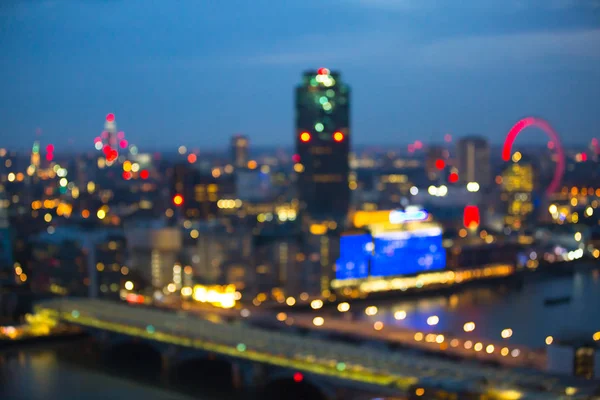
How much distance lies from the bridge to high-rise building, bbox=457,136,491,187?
43.5 ft

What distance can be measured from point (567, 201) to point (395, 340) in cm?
1095

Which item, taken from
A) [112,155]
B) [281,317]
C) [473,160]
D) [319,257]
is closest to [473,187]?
[473,160]

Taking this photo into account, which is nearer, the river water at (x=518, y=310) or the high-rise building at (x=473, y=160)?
→ the river water at (x=518, y=310)

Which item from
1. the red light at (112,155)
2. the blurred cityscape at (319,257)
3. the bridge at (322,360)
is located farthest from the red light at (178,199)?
the bridge at (322,360)

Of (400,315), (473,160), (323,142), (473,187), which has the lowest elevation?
(400,315)

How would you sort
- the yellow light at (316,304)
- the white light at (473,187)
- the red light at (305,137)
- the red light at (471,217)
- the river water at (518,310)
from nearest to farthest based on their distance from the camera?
the river water at (518,310)
the yellow light at (316,304)
the red light at (471,217)
the red light at (305,137)
the white light at (473,187)

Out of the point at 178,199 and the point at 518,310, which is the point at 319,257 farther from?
the point at 178,199

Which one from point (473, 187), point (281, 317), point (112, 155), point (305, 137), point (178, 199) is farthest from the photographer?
point (473, 187)

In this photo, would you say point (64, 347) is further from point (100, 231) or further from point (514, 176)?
point (514, 176)

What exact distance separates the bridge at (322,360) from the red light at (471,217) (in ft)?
23.8

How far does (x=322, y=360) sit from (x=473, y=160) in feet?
50.6

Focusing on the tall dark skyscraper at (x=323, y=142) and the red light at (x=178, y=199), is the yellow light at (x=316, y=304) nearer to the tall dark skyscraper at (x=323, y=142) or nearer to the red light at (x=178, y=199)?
the tall dark skyscraper at (x=323, y=142)

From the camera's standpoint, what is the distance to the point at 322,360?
549 centimetres

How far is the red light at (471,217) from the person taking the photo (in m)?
14.1
